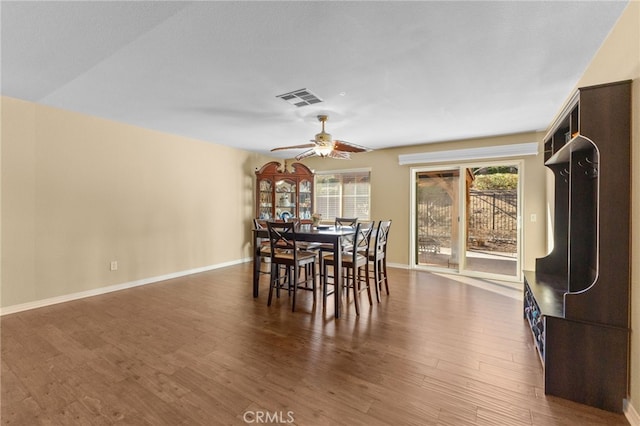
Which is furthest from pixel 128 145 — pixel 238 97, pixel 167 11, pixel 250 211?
pixel 167 11

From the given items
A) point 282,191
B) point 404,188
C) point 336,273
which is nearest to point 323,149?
point 336,273

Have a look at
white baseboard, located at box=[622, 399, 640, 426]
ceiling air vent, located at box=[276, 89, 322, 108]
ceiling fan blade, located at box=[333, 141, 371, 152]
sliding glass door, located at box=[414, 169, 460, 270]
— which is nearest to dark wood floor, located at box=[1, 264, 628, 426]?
white baseboard, located at box=[622, 399, 640, 426]

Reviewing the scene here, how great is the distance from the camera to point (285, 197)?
643cm

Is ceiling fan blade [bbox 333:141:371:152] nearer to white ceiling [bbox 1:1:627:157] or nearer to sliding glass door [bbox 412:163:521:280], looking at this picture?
white ceiling [bbox 1:1:627:157]

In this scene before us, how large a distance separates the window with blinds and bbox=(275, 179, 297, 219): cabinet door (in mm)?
659

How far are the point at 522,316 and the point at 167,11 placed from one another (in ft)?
13.4

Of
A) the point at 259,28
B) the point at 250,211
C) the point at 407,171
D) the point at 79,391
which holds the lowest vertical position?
the point at 79,391

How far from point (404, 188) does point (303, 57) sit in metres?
3.83

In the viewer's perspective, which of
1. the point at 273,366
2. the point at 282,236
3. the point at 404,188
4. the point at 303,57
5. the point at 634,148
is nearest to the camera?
the point at 634,148

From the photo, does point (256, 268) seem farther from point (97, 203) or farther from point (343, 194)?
point (343, 194)

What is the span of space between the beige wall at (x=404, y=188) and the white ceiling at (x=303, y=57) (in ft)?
2.91

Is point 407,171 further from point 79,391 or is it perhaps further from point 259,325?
point 79,391

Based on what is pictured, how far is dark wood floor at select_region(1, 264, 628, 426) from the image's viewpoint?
1720 millimetres

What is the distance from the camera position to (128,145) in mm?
4301
